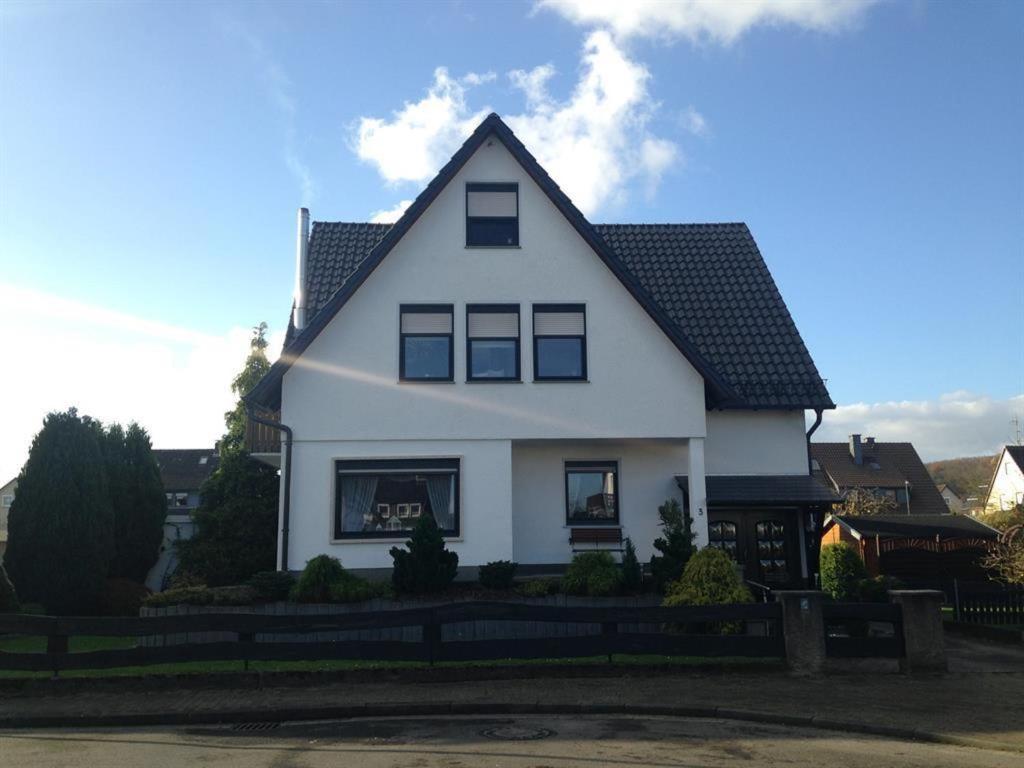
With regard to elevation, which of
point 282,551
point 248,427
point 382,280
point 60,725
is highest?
point 382,280

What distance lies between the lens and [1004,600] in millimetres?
17906

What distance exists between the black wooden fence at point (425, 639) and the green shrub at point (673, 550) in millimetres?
2912

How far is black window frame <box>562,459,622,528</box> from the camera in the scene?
62.8ft

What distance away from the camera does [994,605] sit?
18.0 meters

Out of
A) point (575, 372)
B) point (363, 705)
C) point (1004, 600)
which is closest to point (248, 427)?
point (575, 372)

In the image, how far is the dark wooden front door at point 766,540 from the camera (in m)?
20.0

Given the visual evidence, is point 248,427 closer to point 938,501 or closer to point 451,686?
point 451,686

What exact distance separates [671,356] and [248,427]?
31.9 ft

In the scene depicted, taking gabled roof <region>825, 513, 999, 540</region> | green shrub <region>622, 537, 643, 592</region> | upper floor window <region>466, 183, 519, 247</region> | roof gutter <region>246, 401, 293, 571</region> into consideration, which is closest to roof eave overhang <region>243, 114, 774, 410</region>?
upper floor window <region>466, 183, 519, 247</region>

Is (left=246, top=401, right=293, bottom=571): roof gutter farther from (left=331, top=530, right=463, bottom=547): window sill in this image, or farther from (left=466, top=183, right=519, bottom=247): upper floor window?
(left=466, top=183, right=519, bottom=247): upper floor window

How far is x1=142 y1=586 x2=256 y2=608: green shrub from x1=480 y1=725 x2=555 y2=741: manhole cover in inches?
280

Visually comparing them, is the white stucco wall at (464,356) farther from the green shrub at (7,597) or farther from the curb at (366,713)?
the green shrub at (7,597)

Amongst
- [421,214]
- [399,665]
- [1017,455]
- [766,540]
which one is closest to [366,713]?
[399,665]

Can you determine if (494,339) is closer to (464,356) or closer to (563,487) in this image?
(464,356)
